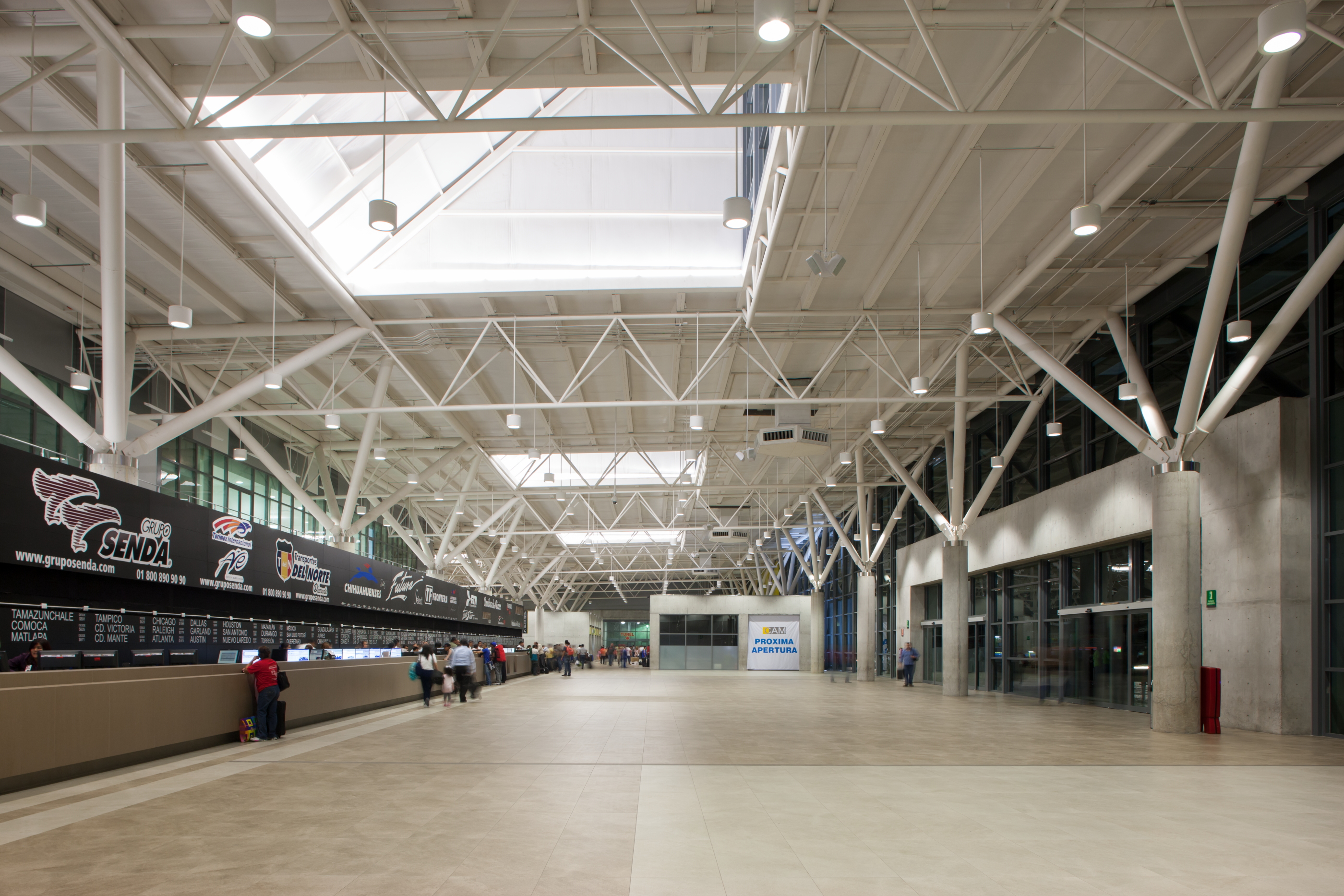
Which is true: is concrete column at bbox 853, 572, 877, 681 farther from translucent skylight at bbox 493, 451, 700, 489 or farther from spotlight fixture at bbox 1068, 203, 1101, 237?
spotlight fixture at bbox 1068, 203, 1101, 237

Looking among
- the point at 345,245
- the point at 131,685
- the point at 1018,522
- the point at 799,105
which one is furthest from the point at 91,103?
the point at 1018,522

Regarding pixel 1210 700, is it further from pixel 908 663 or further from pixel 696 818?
pixel 908 663

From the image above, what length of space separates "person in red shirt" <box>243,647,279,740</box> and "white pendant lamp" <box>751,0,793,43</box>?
11.6 metres

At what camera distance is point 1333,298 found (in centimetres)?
1605

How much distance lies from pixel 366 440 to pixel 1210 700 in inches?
884

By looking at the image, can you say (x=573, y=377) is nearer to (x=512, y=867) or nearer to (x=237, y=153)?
(x=237, y=153)

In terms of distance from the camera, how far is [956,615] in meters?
29.9

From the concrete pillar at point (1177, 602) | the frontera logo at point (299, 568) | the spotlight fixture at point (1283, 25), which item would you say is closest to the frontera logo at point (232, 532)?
the frontera logo at point (299, 568)

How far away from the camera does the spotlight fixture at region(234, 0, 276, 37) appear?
31.9 ft

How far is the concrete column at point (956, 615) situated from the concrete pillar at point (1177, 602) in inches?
485

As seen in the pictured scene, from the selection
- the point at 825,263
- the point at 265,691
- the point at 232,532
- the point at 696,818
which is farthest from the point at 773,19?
the point at 232,532

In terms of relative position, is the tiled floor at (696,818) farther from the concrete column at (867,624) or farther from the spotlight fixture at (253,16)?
the concrete column at (867,624)

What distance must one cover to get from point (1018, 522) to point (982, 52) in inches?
731

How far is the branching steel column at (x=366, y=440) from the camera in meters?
25.5
